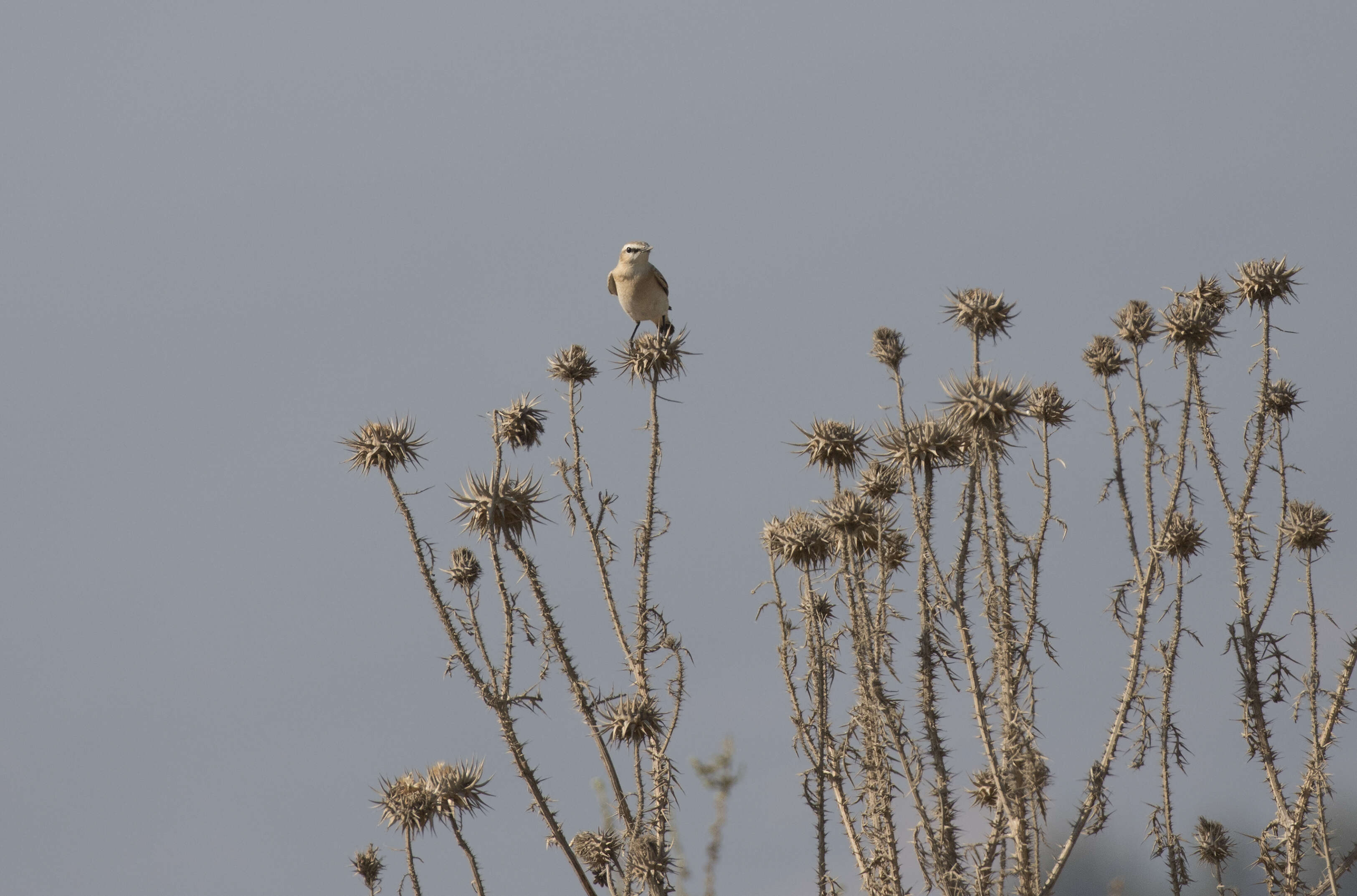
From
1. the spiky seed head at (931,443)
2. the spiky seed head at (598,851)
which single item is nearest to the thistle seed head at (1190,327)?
the spiky seed head at (931,443)

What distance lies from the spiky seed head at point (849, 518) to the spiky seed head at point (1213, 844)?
735 cm

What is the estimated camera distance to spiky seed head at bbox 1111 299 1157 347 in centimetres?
1372

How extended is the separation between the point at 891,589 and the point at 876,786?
164cm

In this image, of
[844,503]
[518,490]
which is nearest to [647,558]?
[518,490]

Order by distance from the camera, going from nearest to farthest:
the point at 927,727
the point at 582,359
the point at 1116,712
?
1. the point at 927,727
2. the point at 1116,712
3. the point at 582,359

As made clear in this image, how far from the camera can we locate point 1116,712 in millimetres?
10641

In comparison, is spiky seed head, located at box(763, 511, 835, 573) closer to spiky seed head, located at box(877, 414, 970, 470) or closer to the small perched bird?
spiky seed head, located at box(877, 414, 970, 470)

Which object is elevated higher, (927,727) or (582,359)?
(582,359)

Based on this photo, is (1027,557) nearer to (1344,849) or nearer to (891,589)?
(891,589)

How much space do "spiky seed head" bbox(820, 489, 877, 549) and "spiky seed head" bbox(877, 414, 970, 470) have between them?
0.55m

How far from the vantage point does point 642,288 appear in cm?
1805

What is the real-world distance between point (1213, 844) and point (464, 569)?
936 centimetres

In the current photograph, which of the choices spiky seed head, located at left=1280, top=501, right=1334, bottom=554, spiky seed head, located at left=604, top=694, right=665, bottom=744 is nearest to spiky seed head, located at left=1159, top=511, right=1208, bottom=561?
spiky seed head, located at left=1280, top=501, right=1334, bottom=554

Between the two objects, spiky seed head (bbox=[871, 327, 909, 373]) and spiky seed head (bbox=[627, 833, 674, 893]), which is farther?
spiky seed head (bbox=[871, 327, 909, 373])
